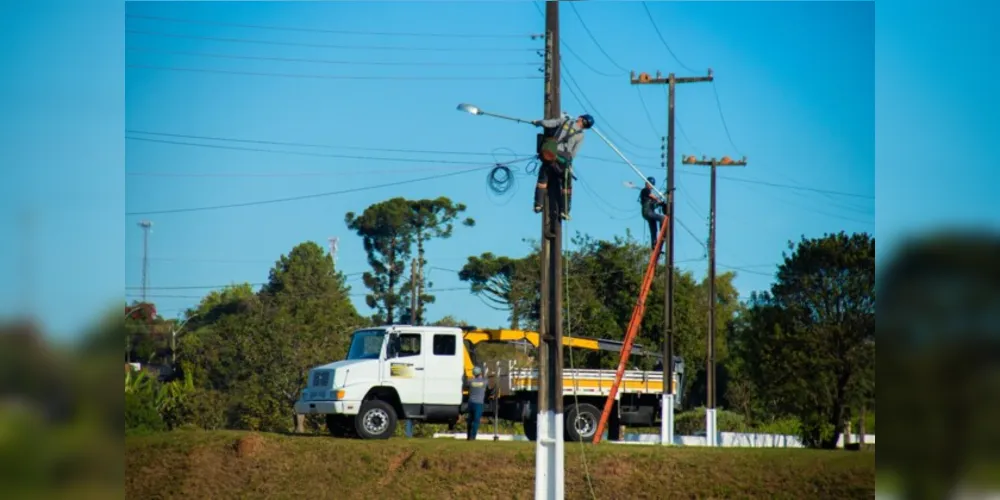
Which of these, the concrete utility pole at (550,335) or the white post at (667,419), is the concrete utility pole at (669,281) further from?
the concrete utility pole at (550,335)

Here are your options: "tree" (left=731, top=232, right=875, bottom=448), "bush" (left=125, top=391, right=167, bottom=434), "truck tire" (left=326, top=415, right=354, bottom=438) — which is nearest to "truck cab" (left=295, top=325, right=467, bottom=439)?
"truck tire" (left=326, top=415, right=354, bottom=438)

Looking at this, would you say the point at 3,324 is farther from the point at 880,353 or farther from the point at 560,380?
the point at 560,380

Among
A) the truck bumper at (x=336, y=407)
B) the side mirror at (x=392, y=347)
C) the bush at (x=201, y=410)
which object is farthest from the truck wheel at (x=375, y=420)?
the bush at (x=201, y=410)

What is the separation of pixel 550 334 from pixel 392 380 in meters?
8.13

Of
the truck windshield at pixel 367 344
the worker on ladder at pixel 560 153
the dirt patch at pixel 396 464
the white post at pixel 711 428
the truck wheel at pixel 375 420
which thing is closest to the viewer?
the worker on ladder at pixel 560 153

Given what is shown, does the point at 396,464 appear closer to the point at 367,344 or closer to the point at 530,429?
the point at 367,344

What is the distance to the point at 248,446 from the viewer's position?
26.2 m

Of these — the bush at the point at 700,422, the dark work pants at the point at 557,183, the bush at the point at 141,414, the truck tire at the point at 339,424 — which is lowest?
the bush at the point at 700,422

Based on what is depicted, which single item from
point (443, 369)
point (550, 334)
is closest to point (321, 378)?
point (443, 369)

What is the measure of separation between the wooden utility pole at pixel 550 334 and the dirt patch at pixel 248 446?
30.0 feet

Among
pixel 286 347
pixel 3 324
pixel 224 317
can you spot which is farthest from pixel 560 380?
pixel 224 317

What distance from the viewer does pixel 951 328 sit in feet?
26.0

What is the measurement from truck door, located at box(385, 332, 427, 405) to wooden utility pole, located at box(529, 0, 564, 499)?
25.4 ft

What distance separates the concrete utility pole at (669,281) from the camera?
29703 mm
